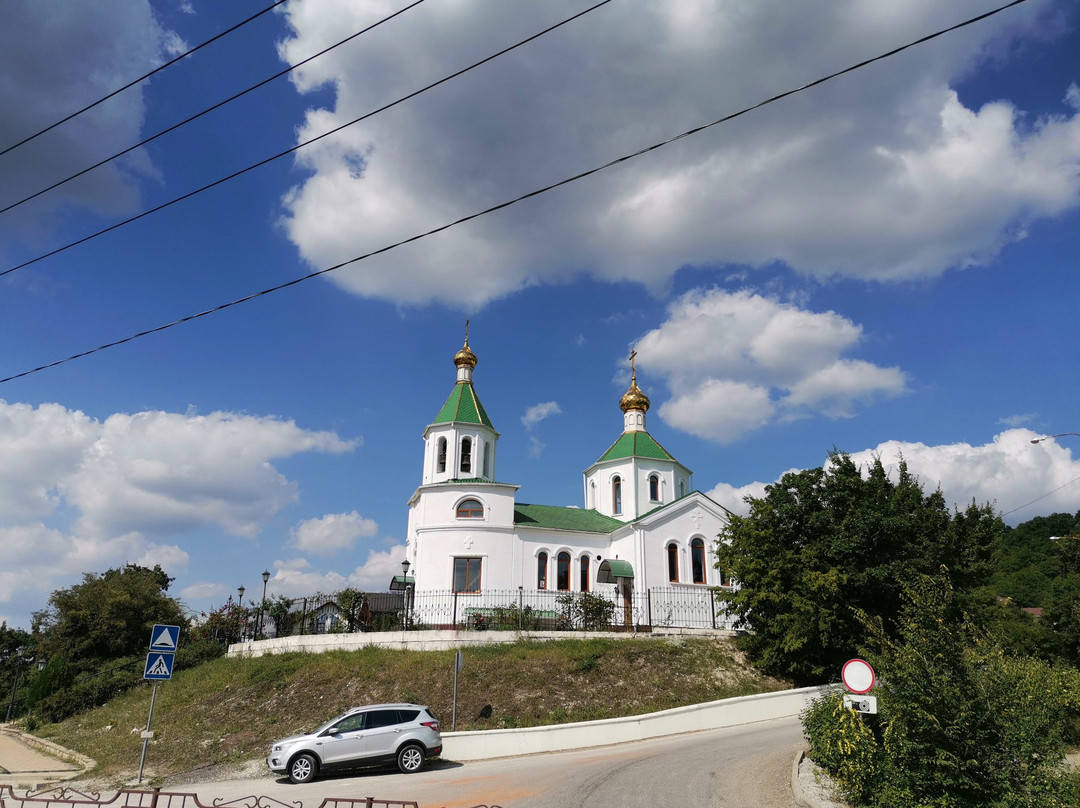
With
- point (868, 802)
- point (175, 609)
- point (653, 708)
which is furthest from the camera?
point (175, 609)

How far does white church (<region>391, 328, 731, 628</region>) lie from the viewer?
31.4 metres

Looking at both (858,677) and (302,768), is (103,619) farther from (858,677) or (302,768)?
(858,677)

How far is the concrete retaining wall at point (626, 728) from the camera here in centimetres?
A: 1673

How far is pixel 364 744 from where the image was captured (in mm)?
14930

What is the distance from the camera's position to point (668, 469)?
38562 millimetres

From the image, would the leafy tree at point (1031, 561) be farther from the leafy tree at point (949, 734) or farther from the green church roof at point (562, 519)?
the leafy tree at point (949, 734)

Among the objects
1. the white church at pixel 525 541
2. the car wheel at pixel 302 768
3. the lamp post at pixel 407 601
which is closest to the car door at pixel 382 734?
the car wheel at pixel 302 768

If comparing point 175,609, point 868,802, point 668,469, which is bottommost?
point 868,802

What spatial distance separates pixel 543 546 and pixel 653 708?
1398 centimetres

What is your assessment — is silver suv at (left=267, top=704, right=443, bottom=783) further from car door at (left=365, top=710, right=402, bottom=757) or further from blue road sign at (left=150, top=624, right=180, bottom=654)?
blue road sign at (left=150, top=624, right=180, bottom=654)

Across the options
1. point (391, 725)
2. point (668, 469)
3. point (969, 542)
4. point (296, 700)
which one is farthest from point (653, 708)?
point (668, 469)

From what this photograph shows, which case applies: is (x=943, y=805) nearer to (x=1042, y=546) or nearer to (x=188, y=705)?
(x=188, y=705)

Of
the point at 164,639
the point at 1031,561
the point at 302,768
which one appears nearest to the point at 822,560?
the point at 302,768

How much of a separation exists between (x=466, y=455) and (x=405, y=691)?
16.2m
